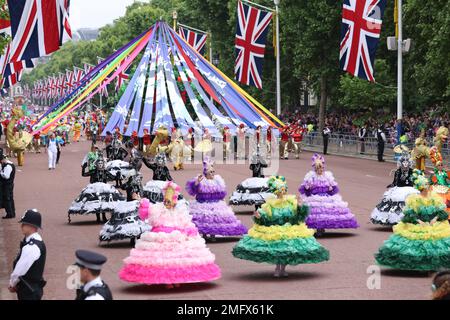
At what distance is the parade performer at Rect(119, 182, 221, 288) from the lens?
13.7 m

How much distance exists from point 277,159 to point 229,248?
2788 centimetres

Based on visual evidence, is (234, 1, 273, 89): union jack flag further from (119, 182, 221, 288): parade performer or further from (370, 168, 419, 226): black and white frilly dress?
(119, 182, 221, 288): parade performer

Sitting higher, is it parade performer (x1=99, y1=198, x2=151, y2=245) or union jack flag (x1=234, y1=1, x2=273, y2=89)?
union jack flag (x1=234, y1=1, x2=273, y2=89)

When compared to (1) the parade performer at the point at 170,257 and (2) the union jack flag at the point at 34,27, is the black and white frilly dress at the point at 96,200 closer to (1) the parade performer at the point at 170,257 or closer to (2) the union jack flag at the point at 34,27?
(2) the union jack flag at the point at 34,27

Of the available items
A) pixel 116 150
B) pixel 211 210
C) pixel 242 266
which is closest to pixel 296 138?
pixel 116 150

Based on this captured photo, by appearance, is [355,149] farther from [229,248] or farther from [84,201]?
[229,248]

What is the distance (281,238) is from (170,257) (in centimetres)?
186

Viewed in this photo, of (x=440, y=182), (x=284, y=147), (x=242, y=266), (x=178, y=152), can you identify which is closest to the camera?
(x=242, y=266)

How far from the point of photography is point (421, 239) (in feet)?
48.1

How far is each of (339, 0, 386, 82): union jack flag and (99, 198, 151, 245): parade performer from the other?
17320 mm

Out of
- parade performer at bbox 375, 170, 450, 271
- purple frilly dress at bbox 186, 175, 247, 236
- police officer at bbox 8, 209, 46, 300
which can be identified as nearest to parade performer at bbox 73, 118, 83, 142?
purple frilly dress at bbox 186, 175, 247, 236

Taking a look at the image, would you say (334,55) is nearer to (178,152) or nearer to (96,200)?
(178,152)

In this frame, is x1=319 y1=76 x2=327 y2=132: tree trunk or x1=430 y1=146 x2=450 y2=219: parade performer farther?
x1=319 y1=76 x2=327 y2=132: tree trunk

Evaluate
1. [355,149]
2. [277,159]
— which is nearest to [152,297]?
[277,159]
